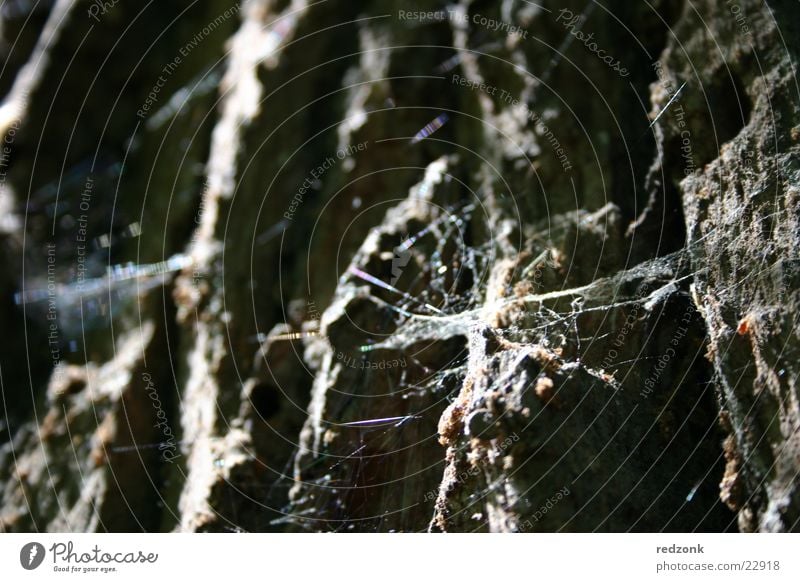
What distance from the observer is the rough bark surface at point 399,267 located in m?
0.83

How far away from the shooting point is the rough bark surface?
0.83 metres

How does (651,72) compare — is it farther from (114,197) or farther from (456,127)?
(114,197)
